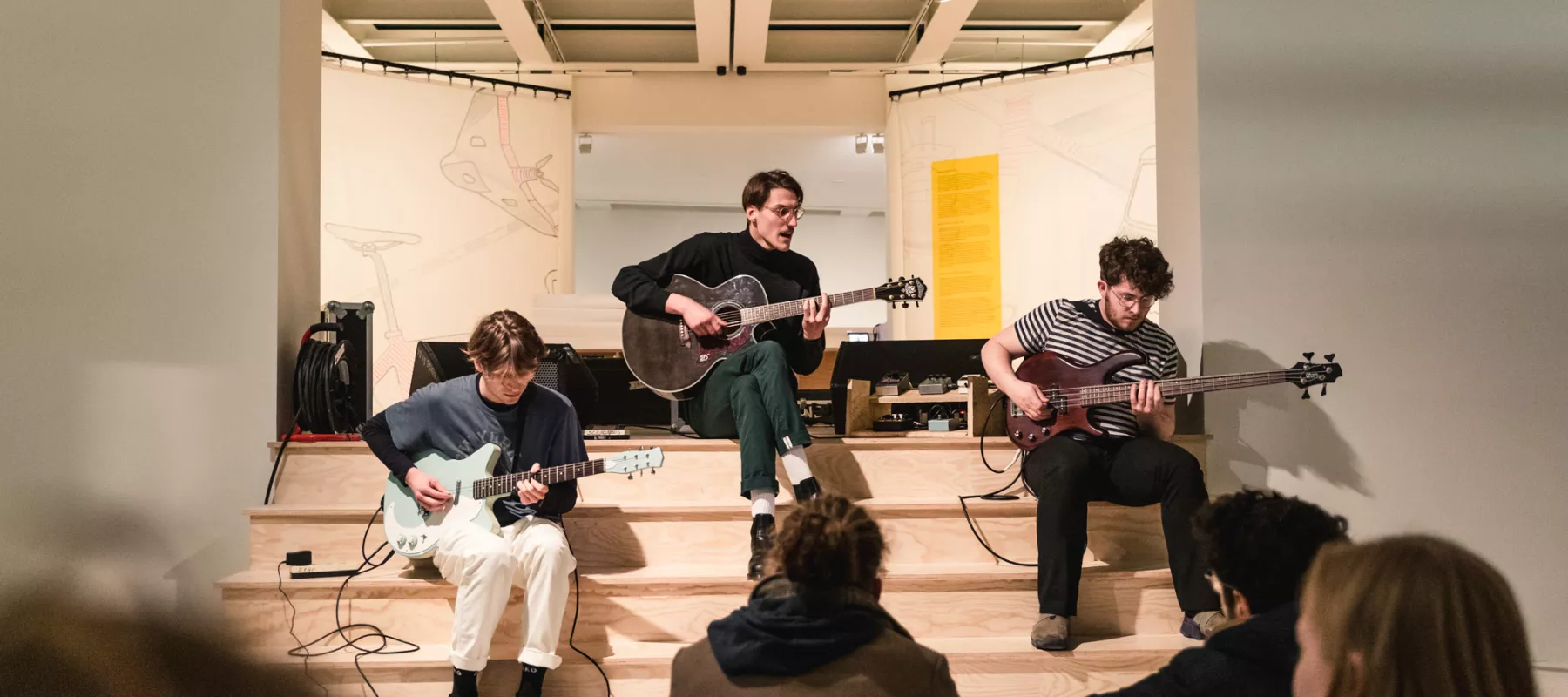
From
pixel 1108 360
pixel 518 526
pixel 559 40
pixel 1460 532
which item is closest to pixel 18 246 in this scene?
pixel 518 526

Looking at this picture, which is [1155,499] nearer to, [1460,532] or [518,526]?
[1460,532]

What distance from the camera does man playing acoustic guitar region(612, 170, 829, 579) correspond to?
3061 millimetres

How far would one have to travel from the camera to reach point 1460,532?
3.25 m

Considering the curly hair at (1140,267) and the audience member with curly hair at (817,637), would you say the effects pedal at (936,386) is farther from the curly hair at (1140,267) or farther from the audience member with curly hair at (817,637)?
the audience member with curly hair at (817,637)

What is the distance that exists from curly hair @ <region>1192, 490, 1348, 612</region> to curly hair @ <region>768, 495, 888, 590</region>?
55 centimetres

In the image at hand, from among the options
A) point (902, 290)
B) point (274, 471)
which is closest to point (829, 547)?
point (902, 290)

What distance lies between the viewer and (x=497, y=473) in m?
2.90

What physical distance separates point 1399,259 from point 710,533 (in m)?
2.37

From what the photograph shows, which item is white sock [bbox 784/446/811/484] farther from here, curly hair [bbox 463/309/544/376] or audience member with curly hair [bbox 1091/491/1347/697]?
audience member with curly hair [bbox 1091/491/1347/697]

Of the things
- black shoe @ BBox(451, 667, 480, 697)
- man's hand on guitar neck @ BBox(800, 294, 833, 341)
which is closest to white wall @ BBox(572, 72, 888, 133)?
man's hand on guitar neck @ BBox(800, 294, 833, 341)

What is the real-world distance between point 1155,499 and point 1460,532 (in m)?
1.14

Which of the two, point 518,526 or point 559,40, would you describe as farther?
point 559,40

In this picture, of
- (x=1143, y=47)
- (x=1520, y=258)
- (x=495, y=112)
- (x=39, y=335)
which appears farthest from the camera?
(x=495, y=112)

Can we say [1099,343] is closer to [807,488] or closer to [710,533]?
[807,488]
